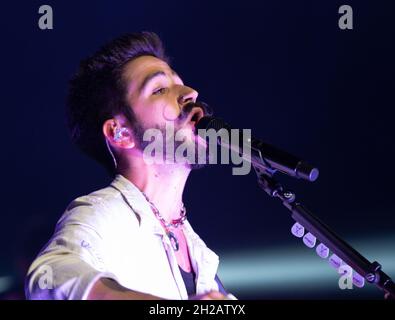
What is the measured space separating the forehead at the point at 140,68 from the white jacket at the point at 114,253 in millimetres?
408

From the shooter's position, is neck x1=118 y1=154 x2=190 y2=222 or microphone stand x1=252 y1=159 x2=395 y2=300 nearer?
microphone stand x1=252 y1=159 x2=395 y2=300

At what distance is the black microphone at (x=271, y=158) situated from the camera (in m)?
1.21

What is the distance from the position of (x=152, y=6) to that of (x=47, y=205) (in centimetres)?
89

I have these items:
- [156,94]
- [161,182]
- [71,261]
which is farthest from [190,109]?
[71,261]

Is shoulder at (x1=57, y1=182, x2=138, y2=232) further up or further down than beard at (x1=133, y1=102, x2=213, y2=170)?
further down

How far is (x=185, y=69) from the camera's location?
2076 mm

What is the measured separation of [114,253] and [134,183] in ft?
1.44

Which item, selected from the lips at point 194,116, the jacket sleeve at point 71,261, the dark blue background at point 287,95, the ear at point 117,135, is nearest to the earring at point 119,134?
the ear at point 117,135

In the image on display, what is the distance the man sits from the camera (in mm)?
1383

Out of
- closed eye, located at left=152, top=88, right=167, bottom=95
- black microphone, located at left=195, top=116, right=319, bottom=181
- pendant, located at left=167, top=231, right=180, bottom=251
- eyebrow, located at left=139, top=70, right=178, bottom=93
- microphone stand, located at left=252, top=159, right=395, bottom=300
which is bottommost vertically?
pendant, located at left=167, top=231, right=180, bottom=251

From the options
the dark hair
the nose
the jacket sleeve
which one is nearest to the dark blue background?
the dark hair

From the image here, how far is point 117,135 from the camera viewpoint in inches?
72.7

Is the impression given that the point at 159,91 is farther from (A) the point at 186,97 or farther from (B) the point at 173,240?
(B) the point at 173,240

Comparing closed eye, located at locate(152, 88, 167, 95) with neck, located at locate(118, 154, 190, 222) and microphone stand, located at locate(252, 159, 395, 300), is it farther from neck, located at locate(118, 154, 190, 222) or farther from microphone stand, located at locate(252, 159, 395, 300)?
microphone stand, located at locate(252, 159, 395, 300)
